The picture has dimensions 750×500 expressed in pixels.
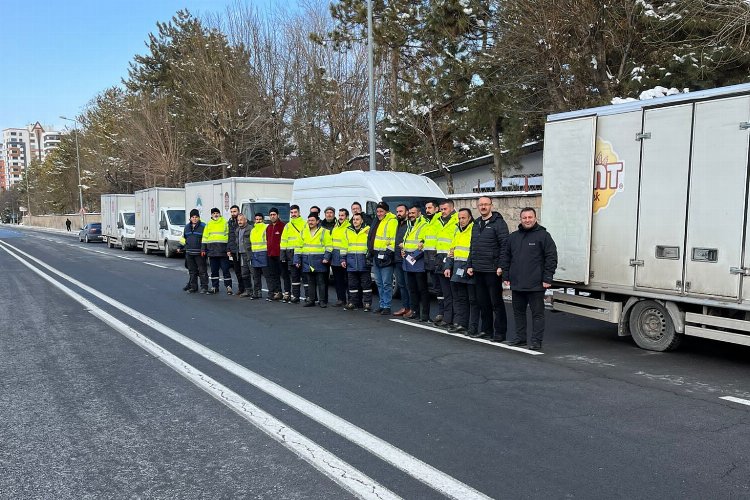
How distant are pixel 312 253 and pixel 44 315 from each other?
474 cm

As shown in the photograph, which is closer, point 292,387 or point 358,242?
point 292,387

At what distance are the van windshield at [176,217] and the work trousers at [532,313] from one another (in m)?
19.8

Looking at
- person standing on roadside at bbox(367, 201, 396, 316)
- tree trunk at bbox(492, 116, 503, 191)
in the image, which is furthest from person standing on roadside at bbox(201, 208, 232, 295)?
tree trunk at bbox(492, 116, 503, 191)

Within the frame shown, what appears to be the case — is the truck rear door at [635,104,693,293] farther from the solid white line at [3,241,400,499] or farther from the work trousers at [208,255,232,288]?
the work trousers at [208,255,232,288]

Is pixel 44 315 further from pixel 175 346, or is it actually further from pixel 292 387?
pixel 292 387

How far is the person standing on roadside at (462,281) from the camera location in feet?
29.0

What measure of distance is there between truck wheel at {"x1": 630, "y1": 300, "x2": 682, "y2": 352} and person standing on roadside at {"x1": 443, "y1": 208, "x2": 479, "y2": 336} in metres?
2.08

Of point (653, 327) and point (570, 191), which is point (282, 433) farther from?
point (570, 191)

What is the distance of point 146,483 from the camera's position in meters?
3.99

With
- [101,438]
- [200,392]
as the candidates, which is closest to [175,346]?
[200,392]

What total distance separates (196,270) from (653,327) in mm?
9873

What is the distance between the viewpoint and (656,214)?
745 cm

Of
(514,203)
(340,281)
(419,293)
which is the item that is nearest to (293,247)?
(340,281)

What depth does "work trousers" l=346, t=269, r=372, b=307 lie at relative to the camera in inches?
445
